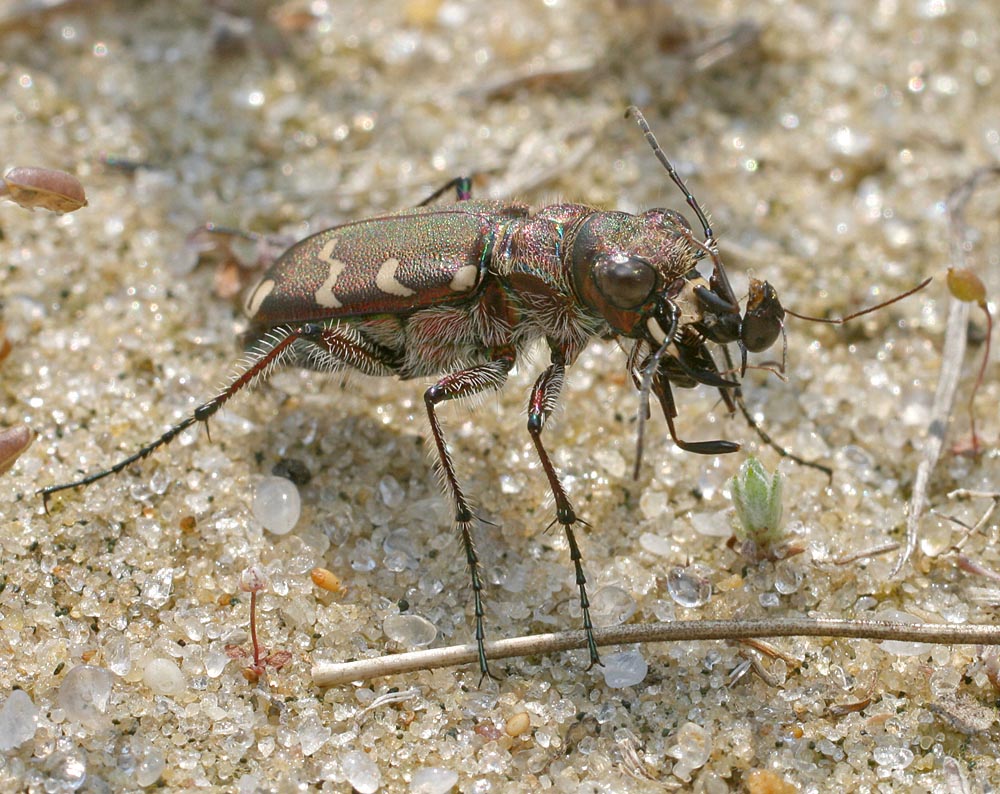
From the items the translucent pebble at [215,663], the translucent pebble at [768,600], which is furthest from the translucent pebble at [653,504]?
the translucent pebble at [215,663]

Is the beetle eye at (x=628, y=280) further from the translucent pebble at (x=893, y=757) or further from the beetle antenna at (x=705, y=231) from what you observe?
the translucent pebble at (x=893, y=757)

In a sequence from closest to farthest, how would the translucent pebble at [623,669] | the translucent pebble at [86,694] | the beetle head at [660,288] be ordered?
the translucent pebble at [86,694], the translucent pebble at [623,669], the beetle head at [660,288]

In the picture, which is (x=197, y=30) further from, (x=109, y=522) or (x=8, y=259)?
(x=109, y=522)

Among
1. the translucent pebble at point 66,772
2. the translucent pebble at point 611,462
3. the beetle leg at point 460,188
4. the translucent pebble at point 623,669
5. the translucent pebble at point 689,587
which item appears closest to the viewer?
the translucent pebble at point 66,772

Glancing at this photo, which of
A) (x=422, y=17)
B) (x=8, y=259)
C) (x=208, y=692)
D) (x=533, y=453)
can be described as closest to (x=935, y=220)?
(x=533, y=453)

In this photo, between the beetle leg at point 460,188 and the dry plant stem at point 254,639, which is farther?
the beetle leg at point 460,188

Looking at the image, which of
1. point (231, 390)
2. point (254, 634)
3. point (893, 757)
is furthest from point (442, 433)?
point (893, 757)
